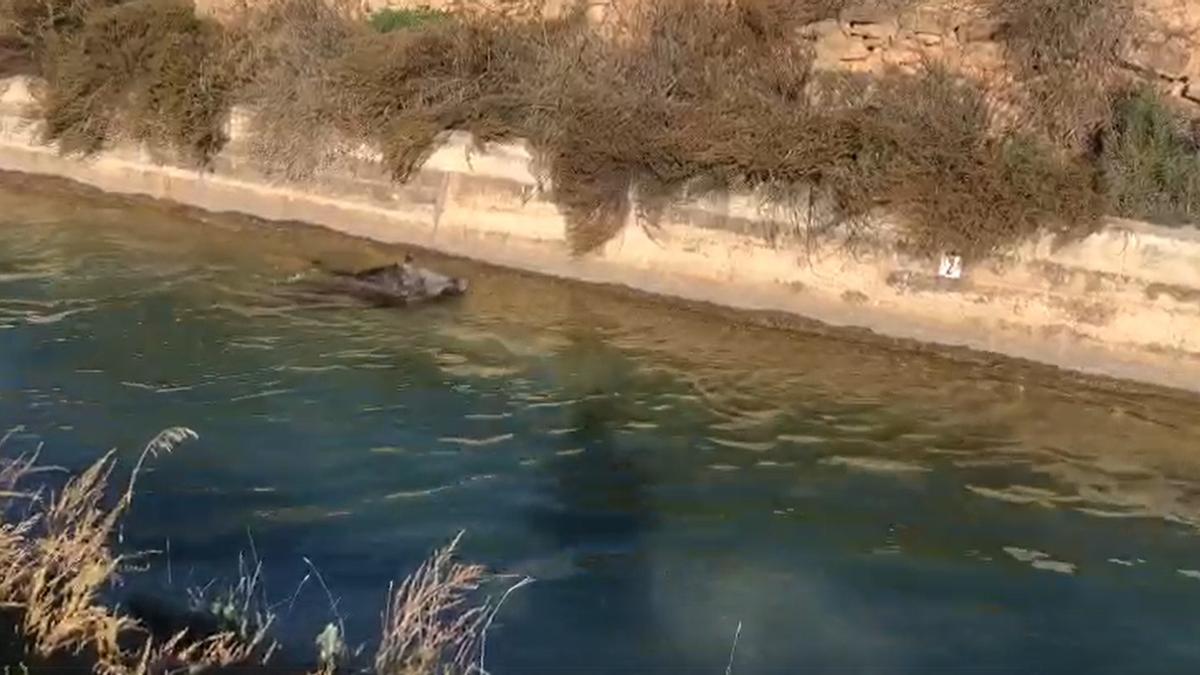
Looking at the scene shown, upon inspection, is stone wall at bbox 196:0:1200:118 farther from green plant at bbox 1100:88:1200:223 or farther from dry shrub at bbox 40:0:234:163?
dry shrub at bbox 40:0:234:163

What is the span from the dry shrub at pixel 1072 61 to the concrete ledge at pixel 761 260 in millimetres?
1729

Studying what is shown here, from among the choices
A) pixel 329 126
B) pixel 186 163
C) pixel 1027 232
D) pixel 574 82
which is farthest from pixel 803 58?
pixel 186 163

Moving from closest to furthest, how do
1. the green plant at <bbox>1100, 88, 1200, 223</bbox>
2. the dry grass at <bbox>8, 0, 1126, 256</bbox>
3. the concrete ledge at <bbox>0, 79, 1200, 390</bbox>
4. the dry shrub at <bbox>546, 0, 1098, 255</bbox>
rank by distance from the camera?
the concrete ledge at <bbox>0, 79, 1200, 390</bbox> → the green plant at <bbox>1100, 88, 1200, 223</bbox> → the dry shrub at <bbox>546, 0, 1098, 255</bbox> → the dry grass at <bbox>8, 0, 1126, 256</bbox>

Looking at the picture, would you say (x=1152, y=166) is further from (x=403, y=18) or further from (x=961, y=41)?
(x=403, y=18)

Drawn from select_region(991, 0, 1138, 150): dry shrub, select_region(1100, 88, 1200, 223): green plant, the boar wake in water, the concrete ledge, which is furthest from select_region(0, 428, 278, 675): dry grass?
select_region(991, 0, 1138, 150): dry shrub

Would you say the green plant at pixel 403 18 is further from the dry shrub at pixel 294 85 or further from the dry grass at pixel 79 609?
the dry grass at pixel 79 609

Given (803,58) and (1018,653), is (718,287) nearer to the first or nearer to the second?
(803,58)

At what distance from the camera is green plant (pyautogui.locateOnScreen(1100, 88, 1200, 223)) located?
12.1 meters

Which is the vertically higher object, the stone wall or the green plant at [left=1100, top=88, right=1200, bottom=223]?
the stone wall

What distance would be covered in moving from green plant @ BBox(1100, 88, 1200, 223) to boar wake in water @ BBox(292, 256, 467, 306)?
5740 mm

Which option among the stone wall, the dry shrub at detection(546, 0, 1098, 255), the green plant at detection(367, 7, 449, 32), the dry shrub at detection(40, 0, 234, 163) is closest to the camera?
the dry shrub at detection(546, 0, 1098, 255)

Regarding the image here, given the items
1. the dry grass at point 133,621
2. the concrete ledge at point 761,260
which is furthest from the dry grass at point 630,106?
the dry grass at point 133,621

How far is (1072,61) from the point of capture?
13562 mm

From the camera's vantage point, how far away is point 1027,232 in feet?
40.1
